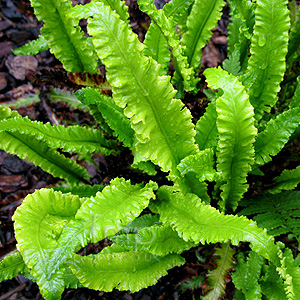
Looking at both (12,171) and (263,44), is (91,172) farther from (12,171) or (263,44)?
(263,44)

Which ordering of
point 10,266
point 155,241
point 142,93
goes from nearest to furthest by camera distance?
point 142,93 < point 155,241 < point 10,266

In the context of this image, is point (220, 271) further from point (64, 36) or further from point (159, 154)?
point (64, 36)

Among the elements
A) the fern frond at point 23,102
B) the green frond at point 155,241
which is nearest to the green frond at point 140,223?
the green frond at point 155,241

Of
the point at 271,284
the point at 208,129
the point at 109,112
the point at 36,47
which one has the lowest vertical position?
the point at 271,284

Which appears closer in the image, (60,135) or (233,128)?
(233,128)

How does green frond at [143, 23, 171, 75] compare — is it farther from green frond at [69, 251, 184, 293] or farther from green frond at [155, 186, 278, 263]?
green frond at [69, 251, 184, 293]

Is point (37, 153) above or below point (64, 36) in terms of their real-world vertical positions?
below

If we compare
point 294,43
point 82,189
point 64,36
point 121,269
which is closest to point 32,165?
point 82,189

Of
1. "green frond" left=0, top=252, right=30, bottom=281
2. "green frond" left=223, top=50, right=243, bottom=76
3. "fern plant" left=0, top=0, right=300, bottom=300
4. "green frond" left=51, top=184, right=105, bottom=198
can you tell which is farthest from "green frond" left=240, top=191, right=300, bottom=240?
"green frond" left=0, top=252, right=30, bottom=281
